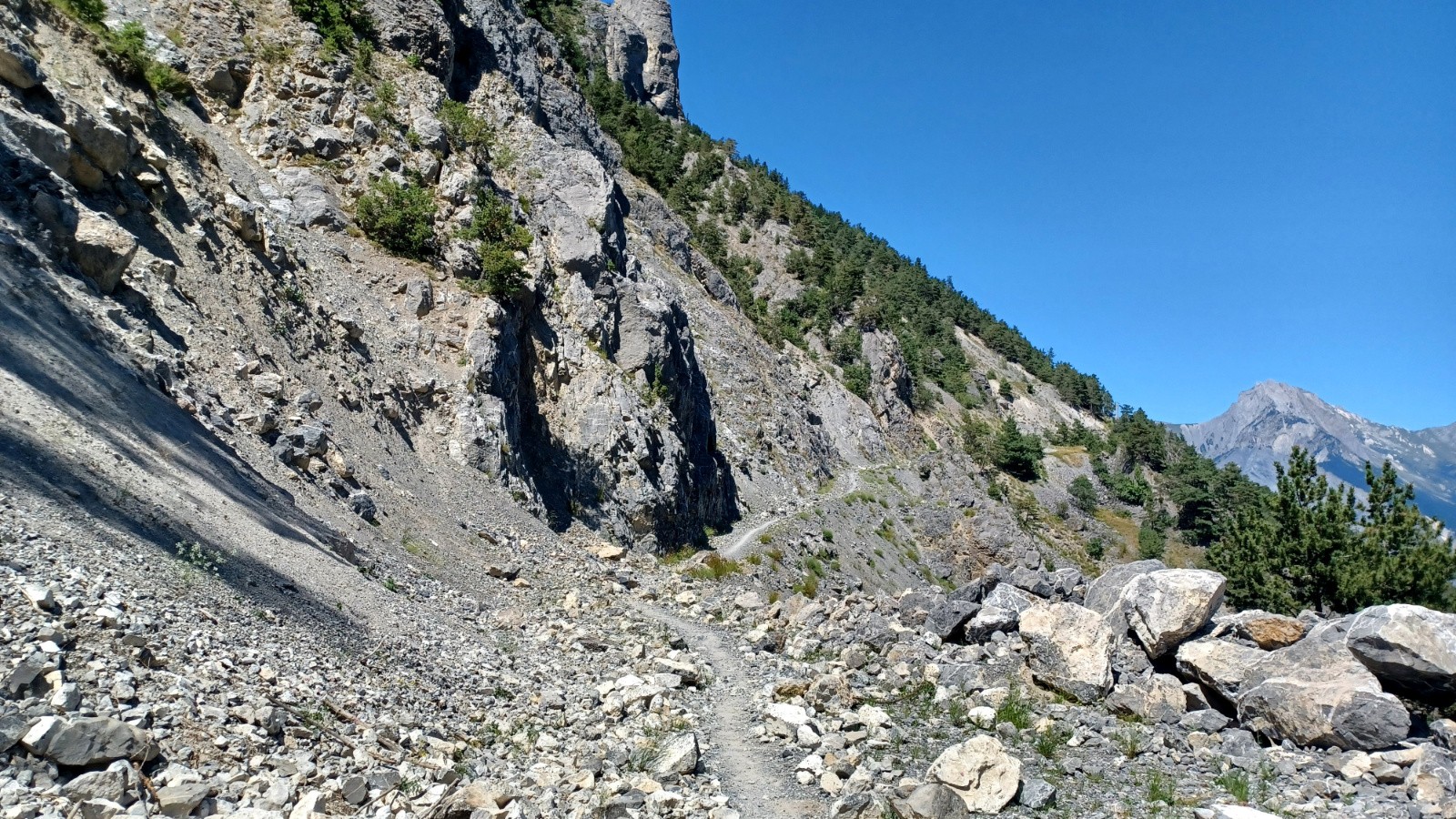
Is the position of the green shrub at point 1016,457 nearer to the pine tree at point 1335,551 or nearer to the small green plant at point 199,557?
the pine tree at point 1335,551

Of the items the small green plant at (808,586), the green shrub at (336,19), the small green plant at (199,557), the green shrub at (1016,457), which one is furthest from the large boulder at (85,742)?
the green shrub at (1016,457)

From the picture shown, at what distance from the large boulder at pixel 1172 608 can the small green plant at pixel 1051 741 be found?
10.5ft

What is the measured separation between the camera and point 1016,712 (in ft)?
36.6

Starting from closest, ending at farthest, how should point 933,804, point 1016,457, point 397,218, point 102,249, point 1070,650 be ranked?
point 933,804 → point 1070,650 → point 102,249 → point 397,218 → point 1016,457

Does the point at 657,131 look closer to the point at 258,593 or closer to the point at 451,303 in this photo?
the point at 451,303

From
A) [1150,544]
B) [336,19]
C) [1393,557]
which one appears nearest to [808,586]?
[1393,557]

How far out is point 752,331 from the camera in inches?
2347

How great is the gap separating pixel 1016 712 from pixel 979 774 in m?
3.28

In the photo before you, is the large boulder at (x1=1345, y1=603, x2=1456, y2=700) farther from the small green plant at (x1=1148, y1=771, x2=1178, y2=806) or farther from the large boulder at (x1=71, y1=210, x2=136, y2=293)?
the large boulder at (x1=71, y1=210, x2=136, y2=293)

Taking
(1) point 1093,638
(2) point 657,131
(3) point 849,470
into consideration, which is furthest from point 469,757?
(2) point 657,131

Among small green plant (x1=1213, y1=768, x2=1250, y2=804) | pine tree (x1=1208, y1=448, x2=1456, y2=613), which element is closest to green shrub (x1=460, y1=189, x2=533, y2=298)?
small green plant (x1=1213, y1=768, x2=1250, y2=804)

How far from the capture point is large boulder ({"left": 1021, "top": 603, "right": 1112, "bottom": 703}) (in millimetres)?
11938

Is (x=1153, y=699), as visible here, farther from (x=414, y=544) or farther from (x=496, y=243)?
(x=496, y=243)

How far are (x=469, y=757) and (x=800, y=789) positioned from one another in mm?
3872
